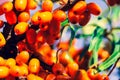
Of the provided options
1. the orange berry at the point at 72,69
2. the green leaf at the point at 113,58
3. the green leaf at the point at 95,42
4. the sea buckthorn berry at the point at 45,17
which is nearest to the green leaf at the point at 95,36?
the green leaf at the point at 95,42

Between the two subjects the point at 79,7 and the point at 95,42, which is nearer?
the point at 79,7

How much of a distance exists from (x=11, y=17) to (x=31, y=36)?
9 centimetres

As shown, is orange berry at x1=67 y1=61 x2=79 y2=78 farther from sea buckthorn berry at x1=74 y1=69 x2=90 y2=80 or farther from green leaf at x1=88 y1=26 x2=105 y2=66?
green leaf at x1=88 y1=26 x2=105 y2=66

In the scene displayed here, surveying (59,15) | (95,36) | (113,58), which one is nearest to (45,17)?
(59,15)

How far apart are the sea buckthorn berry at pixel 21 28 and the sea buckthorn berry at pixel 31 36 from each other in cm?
2

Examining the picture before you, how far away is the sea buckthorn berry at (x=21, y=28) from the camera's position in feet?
3.00

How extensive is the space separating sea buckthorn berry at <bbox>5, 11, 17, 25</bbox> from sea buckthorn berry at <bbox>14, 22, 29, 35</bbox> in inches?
0.9

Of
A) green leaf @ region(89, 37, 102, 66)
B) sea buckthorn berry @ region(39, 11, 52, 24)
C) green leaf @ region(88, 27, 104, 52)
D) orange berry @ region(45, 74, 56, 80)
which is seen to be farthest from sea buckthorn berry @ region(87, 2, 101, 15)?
green leaf @ region(88, 27, 104, 52)

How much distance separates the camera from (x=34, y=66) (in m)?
0.92

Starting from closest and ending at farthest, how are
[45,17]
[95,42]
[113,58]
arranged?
[45,17] → [113,58] → [95,42]

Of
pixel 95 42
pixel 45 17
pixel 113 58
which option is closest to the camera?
pixel 45 17

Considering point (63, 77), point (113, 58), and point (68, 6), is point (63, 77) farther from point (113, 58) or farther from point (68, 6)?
point (113, 58)

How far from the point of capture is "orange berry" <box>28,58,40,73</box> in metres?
0.93

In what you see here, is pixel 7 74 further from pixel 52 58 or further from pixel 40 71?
pixel 52 58
